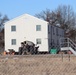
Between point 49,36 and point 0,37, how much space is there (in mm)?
24286

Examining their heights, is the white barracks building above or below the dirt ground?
above

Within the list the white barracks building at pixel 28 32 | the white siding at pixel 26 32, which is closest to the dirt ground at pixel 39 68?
the white barracks building at pixel 28 32

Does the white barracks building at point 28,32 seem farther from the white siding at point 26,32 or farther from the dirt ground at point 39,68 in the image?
the dirt ground at point 39,68

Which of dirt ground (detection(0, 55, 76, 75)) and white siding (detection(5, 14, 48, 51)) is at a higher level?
white siding (detection(5, 14, 48, 51))

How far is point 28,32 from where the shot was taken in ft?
190

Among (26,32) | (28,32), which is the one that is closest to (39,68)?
(28,32)

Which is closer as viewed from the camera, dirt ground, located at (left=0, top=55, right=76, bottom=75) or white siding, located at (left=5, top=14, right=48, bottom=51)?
dirt ground, located at (left=0, top=55, right=76, bottom=75)

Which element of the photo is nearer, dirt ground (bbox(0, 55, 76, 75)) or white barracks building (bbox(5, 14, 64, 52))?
dirt ground (bbox(0, 55, 76, 75))

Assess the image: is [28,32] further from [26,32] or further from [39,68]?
[39,68]

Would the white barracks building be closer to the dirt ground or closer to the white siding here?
the white siding

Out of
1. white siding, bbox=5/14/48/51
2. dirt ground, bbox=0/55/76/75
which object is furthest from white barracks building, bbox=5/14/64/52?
dirt ground, bbox=0/55/76/75

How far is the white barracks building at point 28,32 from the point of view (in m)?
57.3

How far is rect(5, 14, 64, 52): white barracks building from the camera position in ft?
188

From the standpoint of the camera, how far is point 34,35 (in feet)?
190
